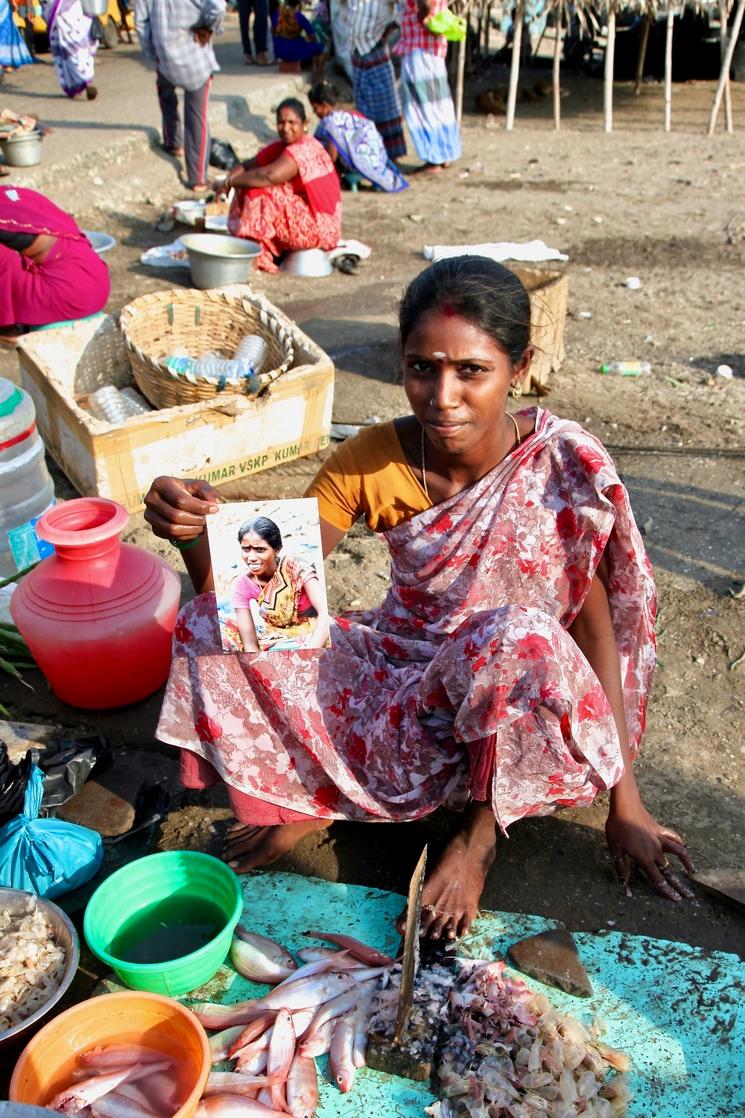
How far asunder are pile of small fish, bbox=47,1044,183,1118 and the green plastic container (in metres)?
0.14

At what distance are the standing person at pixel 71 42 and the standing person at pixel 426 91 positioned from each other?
309 centimetres

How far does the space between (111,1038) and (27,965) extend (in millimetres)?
249

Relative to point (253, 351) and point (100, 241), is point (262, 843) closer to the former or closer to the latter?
point (253, 351)

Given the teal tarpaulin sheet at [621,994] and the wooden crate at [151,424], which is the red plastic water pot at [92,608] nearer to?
the teal tarpaulin sheet at [621,994]

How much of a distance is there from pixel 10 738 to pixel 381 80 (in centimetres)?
814

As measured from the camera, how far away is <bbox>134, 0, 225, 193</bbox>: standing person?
24.5 ft

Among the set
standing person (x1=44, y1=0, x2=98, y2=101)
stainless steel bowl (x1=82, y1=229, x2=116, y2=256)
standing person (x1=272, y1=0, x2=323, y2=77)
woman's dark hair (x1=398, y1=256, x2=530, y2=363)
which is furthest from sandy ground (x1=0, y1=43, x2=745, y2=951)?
standing person (x1=272, y1=0, x2=323, y2=77)

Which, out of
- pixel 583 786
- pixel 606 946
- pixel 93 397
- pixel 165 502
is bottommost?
pixel 606 946

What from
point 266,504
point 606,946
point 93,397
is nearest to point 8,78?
point 93,397

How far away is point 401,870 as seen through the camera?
7.68ft

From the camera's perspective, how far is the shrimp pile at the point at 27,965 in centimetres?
186

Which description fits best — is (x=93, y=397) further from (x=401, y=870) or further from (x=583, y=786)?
(x=583, y=786)

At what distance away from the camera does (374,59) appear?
888cm

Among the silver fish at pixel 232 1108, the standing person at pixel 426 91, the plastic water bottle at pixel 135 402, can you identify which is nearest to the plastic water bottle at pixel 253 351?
the plastic water bottle at pixel 135 402
